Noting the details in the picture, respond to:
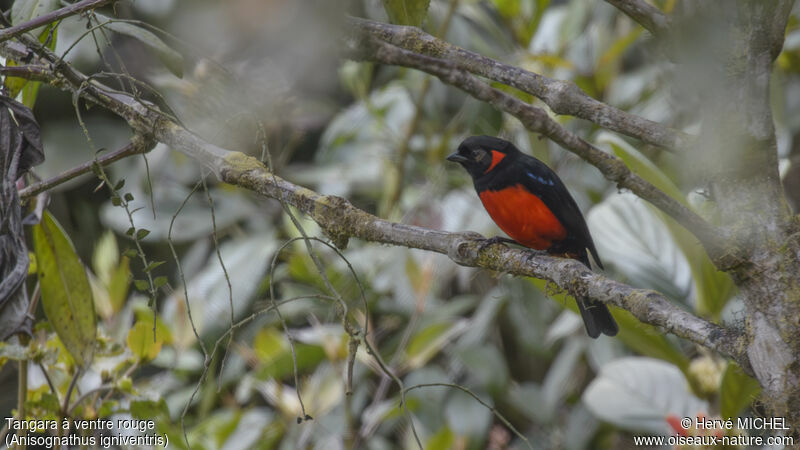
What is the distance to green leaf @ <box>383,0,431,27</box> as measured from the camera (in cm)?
166

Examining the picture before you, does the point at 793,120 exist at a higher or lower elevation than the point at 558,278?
higher

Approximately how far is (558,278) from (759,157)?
0.39m

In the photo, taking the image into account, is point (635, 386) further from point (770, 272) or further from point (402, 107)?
point (402, 107)

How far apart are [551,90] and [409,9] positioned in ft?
1.29

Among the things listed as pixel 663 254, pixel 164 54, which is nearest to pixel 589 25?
pixel 663 254

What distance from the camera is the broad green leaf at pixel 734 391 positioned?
1950 mm

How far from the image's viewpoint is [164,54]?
1605 millimetres

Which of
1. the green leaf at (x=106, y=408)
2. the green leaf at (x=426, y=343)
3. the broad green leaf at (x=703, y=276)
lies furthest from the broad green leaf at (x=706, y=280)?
the green leaf at (x=106, y=408)

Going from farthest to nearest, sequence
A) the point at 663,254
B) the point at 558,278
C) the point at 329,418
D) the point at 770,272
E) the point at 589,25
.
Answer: the point at 589,25 → the point at 329,418 → the point at 663,254 → the point at 558,278 → the point at 770,272

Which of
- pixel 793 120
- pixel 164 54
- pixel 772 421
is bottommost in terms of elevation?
pixel 772 421

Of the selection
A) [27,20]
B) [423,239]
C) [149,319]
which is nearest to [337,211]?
[423,239]

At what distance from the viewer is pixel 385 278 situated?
377cm

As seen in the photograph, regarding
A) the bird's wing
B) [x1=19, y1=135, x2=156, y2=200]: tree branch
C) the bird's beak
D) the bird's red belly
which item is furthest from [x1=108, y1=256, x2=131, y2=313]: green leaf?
the bird's wing

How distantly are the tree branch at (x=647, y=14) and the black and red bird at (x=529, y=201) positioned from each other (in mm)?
864
